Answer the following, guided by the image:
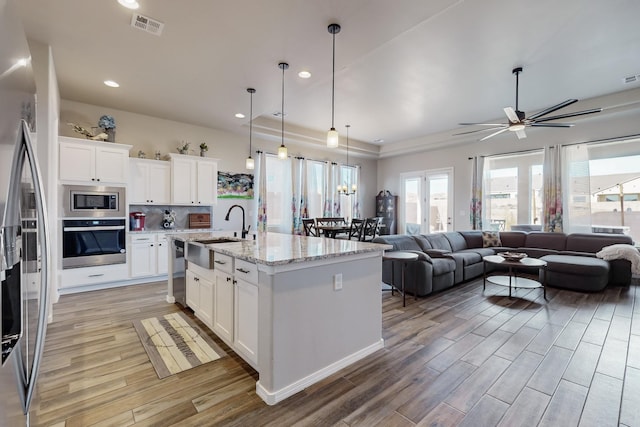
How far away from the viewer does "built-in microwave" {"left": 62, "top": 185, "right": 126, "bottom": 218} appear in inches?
166

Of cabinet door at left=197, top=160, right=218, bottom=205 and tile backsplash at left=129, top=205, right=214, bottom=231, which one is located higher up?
cabinet door at left=197, top=160, right=218, bottom=205

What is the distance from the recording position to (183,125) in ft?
18.5

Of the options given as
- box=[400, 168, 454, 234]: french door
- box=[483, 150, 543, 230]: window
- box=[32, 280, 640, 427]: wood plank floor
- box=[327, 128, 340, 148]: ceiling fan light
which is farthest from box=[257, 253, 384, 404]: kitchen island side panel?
box=[400, 168, 454, 234]: french door

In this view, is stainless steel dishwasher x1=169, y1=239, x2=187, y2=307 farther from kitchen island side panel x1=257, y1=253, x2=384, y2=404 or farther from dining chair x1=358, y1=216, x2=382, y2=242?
dining chair x1=358, y1=216, x2=382, y2=242

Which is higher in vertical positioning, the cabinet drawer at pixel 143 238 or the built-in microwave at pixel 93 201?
the built-in microwave at pixel 93 201

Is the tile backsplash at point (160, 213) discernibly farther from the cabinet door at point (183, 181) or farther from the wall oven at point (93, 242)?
the wall oven at point (93, 242)

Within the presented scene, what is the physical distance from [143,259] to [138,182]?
132 centimetres

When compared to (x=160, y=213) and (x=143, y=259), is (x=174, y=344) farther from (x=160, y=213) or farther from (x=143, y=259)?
(x=160, y=213)

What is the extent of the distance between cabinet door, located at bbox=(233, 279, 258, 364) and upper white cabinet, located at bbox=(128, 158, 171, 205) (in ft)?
12.1

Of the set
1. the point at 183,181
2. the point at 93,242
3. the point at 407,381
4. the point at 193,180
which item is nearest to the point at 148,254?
the point at 93,242

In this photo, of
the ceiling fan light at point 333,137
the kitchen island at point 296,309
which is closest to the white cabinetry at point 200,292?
the kitchen island at point 296,309

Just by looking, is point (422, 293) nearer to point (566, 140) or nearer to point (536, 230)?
point (536, 230)

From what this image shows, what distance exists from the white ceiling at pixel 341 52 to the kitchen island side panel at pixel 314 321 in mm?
2200

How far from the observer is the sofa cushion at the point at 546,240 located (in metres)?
5.56
